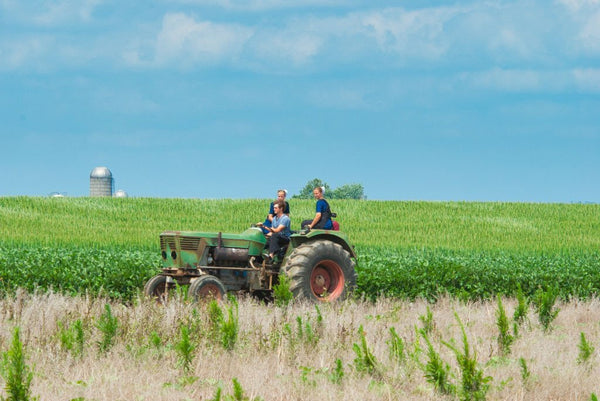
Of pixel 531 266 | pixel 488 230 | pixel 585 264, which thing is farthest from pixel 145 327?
pixel 488 230

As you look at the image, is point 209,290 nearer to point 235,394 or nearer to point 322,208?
point 322,208

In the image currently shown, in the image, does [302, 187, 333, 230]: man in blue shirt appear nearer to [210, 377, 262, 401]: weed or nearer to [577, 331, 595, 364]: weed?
[577, 331, 595, 364]: weed

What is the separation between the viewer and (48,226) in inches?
1421

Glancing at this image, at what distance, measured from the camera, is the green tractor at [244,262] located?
11.6 metres

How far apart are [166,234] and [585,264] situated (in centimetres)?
1157

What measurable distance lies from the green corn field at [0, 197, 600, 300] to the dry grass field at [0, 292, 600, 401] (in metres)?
1.91

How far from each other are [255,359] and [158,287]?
4409mm

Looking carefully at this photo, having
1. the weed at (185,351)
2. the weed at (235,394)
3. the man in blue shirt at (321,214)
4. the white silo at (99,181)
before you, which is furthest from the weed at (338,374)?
the white silo at (99,181)

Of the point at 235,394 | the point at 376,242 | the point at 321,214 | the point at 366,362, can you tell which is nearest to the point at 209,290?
the point at 321,214

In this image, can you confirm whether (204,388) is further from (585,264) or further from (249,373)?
(585,264)

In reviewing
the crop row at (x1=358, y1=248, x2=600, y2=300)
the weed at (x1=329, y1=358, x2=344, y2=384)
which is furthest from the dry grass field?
the crop row at (x1=358, y1=248, x2=600, y2=300)

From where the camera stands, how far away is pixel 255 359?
7758 millimetres

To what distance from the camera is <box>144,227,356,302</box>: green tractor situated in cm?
1158

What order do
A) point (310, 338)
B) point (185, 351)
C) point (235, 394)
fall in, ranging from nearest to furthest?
1. point (235, 394)
2. point (185, 351)
3. point (310, 338)
